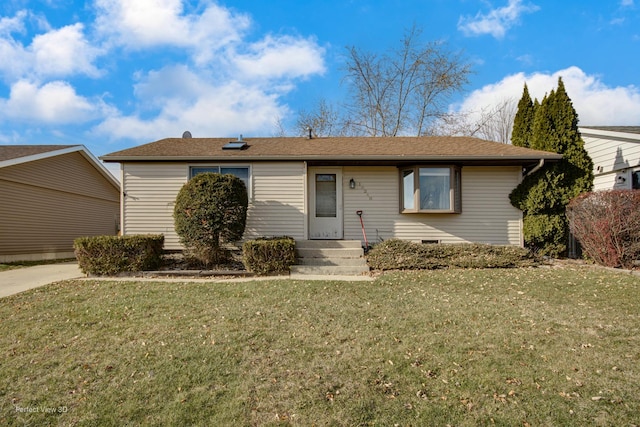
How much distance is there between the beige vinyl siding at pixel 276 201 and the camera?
31.1 feet

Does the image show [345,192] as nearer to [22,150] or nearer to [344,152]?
[344,152]

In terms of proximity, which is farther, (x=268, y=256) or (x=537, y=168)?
(x=537, y=168)

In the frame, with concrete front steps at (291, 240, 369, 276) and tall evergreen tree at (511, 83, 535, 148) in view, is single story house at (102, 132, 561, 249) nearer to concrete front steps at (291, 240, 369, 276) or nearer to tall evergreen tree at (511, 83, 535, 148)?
concrete front steps at (291, 240, 369, 276)

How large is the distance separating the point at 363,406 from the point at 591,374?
6.95ft

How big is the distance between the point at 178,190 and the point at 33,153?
283 inches

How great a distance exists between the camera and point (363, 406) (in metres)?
2.67

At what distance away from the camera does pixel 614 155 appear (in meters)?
9.68

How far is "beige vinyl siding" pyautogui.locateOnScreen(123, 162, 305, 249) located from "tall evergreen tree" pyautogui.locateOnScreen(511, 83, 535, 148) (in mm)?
7018

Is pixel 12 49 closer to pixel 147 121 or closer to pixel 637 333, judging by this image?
pixel 147 121

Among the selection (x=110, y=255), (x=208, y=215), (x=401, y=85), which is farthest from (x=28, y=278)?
(x=401, y=85)

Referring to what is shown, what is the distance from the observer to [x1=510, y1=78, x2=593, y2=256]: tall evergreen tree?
875cm

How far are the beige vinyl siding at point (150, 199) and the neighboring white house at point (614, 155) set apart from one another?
12.0 meters

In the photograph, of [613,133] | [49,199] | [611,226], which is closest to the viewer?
[611,226]

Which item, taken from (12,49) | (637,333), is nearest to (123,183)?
(12,49)
